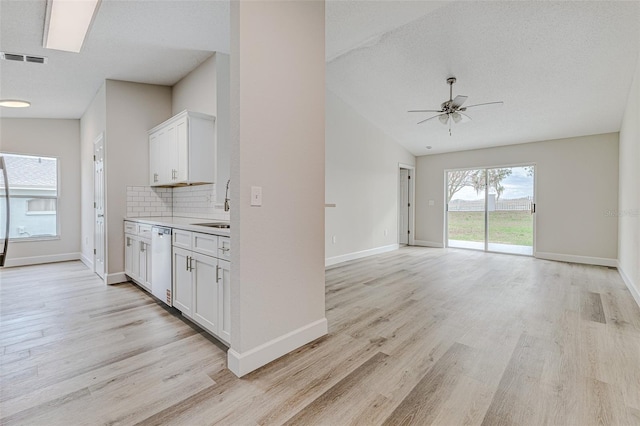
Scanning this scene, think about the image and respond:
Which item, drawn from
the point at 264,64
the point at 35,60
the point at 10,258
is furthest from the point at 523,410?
Result: the point at 10,258

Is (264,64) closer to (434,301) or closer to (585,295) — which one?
(434,301)

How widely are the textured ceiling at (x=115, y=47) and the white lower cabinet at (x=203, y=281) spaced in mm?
1965

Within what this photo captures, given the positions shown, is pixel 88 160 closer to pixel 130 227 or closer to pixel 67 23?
pixel 130 227

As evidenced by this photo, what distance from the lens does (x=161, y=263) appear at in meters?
3.04

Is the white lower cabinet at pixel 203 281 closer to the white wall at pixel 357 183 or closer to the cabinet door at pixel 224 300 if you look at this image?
the cabinet door at pixel 224 300

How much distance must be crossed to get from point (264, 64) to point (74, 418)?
2.29 m

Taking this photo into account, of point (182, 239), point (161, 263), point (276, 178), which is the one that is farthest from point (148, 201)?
point (276, 178)

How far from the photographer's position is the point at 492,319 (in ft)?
9.43

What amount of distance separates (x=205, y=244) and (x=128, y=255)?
2401 mm

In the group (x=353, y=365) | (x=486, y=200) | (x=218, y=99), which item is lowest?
(x=353, y=365)

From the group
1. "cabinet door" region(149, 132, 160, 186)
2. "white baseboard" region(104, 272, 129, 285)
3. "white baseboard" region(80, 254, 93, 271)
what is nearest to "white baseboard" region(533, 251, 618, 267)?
"cabinet door" region(149, 132, 160, 186)

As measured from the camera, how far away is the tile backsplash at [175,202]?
375 centimetres

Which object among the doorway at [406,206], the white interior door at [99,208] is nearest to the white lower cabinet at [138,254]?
the white interior door at [99,208]

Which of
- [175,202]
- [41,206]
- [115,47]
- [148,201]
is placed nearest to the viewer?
[115,47]
